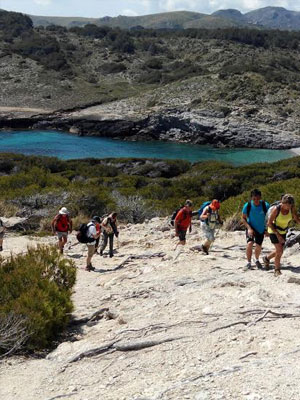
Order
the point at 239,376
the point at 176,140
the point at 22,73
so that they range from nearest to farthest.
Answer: the point at 239,376 < the point at 176,140 < the point at 22,73

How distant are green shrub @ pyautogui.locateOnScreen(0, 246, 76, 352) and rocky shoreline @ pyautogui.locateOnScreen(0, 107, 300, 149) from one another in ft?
158

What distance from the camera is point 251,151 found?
52.6 meters

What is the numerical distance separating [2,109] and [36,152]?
20.9m

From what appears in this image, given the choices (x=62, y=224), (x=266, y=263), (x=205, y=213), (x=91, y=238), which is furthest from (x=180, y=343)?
(x=62, y=224)

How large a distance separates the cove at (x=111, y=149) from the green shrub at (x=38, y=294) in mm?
38300

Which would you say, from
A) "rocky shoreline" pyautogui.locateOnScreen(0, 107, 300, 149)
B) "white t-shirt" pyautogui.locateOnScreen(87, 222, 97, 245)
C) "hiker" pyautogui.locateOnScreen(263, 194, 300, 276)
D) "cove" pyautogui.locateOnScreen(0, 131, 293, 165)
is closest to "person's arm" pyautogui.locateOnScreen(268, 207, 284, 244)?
"hiker" pyautogui.locateOnScreen(263, 194, 300, 276)

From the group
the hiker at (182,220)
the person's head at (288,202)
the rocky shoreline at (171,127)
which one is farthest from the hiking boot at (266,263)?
the rocky shoreline at (171,127)

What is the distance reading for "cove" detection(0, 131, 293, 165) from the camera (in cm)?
4825

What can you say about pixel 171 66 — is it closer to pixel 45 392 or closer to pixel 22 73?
pixel 22 73

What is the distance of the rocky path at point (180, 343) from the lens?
15.4 ft

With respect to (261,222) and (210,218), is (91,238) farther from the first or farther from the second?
(261,222)

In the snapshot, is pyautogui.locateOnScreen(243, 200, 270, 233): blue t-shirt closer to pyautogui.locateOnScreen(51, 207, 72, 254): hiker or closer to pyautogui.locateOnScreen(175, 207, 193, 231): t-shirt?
pyautogui.locateOnScreen(175, 207, 193, 231): t-shirt

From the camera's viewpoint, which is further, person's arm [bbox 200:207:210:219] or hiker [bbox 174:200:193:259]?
hiker [bbox 174:200:193:259]

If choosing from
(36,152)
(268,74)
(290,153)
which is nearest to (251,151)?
(290,153)
